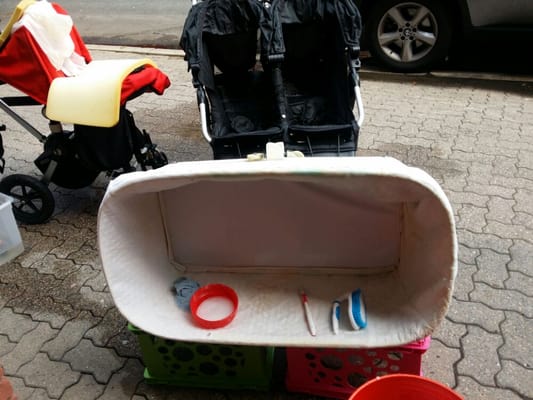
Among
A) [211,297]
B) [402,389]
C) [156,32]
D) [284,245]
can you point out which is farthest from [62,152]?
[156,32]

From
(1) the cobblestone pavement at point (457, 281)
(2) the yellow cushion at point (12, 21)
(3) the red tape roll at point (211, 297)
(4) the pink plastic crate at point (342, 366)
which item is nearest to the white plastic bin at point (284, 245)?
(3) the red tape roll at point (211, 297)

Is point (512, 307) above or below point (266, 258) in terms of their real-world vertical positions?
below

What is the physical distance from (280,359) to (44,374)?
1019 millimetres

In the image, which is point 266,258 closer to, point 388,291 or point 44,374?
point 388,291

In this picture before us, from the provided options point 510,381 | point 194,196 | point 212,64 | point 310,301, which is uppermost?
point 212,64

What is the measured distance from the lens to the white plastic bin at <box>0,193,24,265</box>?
2611mm

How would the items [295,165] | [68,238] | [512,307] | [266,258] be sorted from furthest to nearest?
[68,238] < [512,307] < [266,258] < [295,165]

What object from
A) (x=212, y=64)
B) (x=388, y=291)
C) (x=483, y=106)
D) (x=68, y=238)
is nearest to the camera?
(x=388, y=291)

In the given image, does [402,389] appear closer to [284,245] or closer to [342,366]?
[342,366]

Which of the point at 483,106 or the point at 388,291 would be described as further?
the point at 483,106

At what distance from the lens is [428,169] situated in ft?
11.2

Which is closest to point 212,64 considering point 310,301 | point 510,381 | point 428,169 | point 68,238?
point 68,238

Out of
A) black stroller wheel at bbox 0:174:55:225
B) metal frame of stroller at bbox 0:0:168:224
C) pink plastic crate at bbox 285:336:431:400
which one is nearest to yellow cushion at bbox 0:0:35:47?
metal frame of stroller at bbox 0:0:168:224

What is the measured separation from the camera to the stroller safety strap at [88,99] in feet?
7.90
